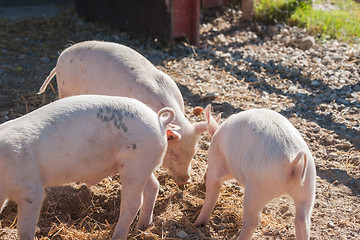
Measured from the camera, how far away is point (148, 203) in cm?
327

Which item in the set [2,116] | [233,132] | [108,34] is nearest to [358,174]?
[233,132]

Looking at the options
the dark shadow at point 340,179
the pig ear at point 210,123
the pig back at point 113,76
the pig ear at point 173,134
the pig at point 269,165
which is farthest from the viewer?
the dark shadow at point 340,179

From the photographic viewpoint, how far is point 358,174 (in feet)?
13.1

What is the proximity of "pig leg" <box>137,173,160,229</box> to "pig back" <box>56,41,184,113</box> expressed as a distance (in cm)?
58

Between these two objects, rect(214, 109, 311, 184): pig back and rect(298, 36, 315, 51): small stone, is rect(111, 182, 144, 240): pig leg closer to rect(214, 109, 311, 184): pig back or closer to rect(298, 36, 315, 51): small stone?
rect(214, 109, 311, 184): pig back

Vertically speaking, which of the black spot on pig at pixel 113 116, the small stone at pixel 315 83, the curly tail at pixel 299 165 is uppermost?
the black spot on pig at pixel 113 116

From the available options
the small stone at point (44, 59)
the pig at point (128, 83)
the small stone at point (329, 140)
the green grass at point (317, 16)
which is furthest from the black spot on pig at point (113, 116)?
the green grass at point (317, 16)

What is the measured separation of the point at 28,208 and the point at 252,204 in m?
1.24

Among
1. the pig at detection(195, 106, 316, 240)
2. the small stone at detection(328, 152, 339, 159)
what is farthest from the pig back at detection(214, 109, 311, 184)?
the small stone at detection(328, 152, 339, 159)

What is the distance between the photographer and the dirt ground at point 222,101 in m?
3.36

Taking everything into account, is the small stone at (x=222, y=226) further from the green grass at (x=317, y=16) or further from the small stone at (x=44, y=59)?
the green grass at (x=317, y=16)

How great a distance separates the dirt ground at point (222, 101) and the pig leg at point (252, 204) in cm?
46

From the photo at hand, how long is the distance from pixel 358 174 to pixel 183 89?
2266mm

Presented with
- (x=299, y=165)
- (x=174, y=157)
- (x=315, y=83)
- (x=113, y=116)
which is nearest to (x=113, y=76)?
(x=174, y=157)
